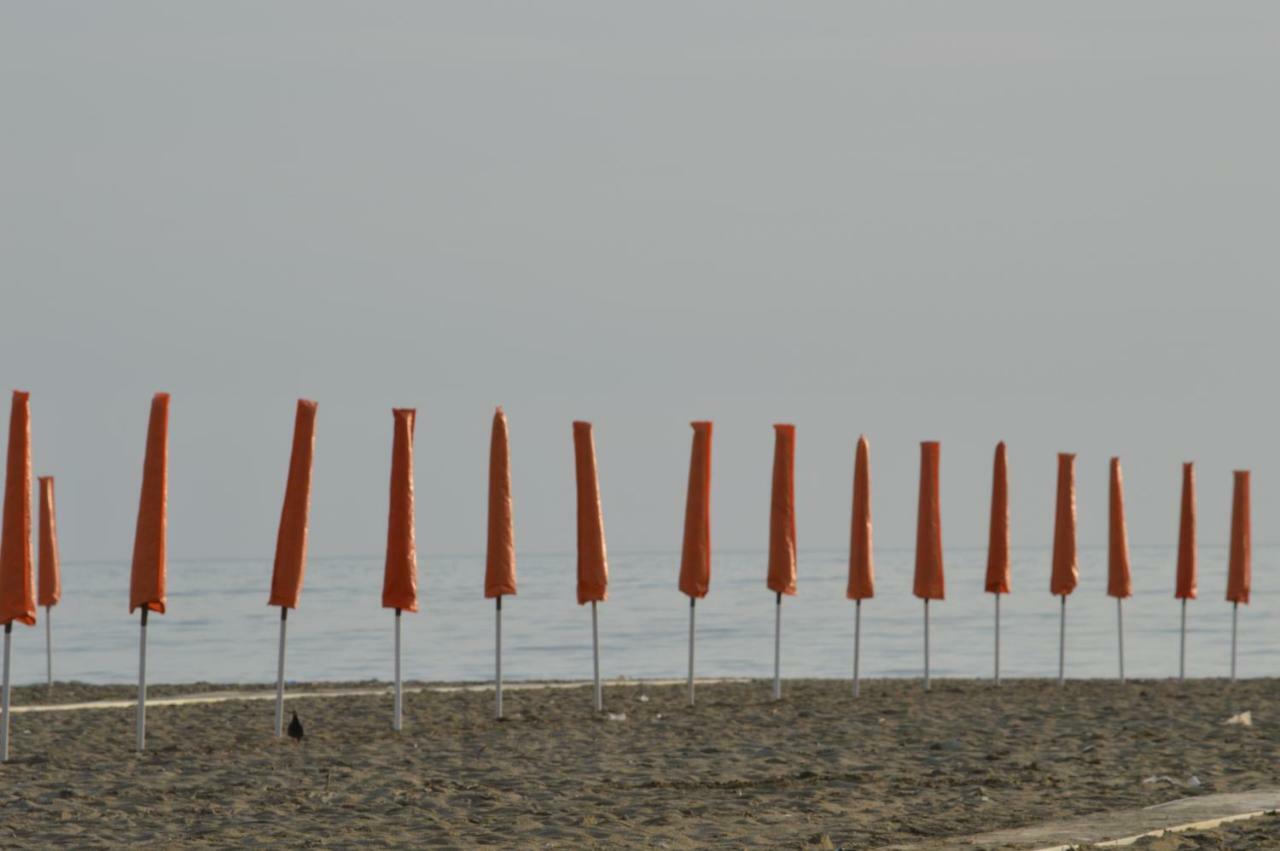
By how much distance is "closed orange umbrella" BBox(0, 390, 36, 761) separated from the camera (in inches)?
524

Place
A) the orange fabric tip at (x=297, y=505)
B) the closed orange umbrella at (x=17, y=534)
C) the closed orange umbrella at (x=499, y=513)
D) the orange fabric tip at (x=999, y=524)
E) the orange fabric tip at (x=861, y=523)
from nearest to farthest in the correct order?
1. the closed orange umbrella at (x=17, y=534)
2. the orange fabric tip at (x=297, y=505)
3. the closed orange umbrella at (x=499, y=513)
4. the orange fabric tip at (x=861, y=523)
5. the orange fabric tip at (x=999, y=524)

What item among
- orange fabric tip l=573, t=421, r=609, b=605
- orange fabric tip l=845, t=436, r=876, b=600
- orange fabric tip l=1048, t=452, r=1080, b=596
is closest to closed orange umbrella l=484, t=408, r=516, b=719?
orange fabric tip l=573, t=421, r=609, b=605

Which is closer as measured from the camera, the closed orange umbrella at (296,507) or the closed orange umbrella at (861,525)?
the closed orange umbrella at (296,507)

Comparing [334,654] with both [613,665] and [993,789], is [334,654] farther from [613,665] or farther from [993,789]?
[993,789]

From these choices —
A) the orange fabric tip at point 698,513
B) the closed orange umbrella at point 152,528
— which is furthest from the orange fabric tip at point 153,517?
the orange fabric tip at point 698,513

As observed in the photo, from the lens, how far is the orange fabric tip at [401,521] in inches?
633

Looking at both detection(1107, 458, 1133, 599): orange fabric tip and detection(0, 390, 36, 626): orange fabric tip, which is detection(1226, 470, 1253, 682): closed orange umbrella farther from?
detection(0, 390, 36, 626): orange fabric tip

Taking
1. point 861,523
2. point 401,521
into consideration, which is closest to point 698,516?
point 861,523

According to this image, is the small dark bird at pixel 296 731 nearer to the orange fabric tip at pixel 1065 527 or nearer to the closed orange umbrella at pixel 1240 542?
the orange fabric tip at pixel 1065 527

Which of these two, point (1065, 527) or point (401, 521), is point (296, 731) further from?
point (1065, 527)

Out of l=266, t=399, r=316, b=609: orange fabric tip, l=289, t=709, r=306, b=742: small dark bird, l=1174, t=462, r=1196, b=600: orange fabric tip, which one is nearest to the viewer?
l=266, t=399, r=316, b=609: orange fabric tip

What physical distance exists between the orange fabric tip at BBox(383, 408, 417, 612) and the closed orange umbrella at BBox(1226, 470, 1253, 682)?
11466mm

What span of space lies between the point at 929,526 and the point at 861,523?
0.89 metres

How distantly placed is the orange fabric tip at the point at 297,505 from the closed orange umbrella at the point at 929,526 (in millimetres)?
7648
